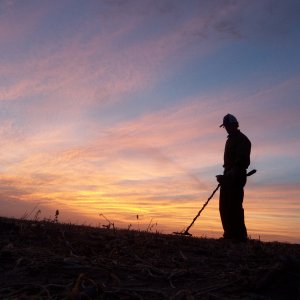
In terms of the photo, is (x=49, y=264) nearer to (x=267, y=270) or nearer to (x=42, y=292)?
(x=42, y=292)

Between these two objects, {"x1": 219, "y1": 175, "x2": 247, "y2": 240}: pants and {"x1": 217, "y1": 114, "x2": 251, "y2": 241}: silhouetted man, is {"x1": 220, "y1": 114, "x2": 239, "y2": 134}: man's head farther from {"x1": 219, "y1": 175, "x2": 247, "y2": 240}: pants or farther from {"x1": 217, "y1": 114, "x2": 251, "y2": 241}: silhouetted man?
{"x1": 219, "y1": 175, "x2": 247, "y2": 240}: pants

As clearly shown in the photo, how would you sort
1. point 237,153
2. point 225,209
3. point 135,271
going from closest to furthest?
point 135,271 → point 237,153 → point 225,209

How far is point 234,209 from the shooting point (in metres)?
11.0

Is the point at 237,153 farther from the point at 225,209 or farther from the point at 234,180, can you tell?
the point at 225,209

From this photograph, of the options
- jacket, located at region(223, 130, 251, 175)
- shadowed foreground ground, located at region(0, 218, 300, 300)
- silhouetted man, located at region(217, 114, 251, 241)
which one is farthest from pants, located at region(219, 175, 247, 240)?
shadowed foreground ground, located at region(0, 218, 300, 300)

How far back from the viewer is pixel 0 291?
445cm

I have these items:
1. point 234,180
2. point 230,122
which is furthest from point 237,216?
point 230,122

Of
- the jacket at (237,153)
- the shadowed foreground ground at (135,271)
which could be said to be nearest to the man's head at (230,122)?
the jacket at (237,153)

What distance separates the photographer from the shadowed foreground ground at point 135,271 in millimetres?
4332

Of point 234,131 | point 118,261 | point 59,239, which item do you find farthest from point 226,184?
point 118,261

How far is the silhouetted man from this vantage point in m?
10.9

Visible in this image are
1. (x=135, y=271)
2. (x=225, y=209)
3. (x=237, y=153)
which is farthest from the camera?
(x=225, y=209)

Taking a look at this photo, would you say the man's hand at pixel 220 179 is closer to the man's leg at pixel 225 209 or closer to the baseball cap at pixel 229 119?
the man's leg at pixel 225 209

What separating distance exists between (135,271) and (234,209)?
6155 millimetres
